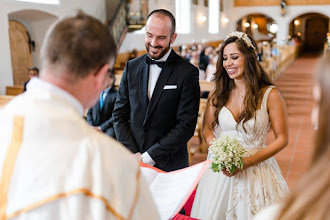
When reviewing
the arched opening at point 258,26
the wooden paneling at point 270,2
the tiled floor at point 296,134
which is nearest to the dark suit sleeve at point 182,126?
the tiled floor at point 296,134

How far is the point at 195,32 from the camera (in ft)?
65.6

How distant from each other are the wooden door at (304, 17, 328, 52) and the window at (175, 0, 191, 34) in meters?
16.1

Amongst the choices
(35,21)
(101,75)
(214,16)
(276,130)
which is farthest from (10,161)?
(214,16)

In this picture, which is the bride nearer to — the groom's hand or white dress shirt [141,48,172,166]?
white dress shirt [141,48,172,166]

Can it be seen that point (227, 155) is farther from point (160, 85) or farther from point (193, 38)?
point (193, 38)

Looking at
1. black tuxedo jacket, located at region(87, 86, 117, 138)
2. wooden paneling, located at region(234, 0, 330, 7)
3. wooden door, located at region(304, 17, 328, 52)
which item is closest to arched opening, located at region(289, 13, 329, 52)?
wooden door, located at region(304, 17, 328, 52)

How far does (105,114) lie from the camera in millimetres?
4293

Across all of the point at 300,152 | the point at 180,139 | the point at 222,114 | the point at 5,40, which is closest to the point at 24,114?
the point at 180,139

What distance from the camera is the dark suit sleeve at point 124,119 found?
105 inches

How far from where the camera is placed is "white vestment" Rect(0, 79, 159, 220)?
0.92 meters

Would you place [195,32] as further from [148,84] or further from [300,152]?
[148,84]

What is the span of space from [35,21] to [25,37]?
21.1 inches

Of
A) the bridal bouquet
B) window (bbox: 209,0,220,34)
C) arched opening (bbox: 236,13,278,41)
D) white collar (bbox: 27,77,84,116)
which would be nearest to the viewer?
white collar (bbox: 27,77,84,116)

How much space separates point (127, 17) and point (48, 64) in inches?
436
